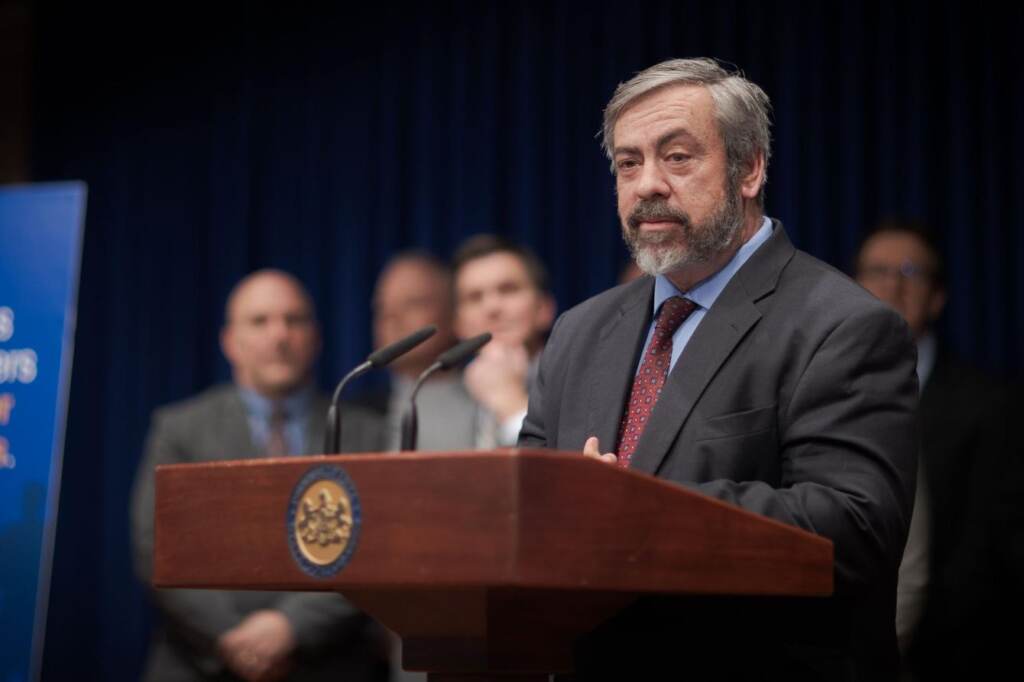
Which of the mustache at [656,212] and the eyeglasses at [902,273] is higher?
the eyeglasses at [902,273]

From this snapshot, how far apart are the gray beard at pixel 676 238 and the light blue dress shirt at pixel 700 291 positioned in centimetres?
3

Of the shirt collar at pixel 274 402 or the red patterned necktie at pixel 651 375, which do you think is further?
the shirt collar at pixel 274 402

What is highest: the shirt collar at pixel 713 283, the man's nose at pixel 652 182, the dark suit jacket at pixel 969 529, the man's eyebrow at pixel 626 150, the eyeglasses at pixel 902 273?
the man's eyebrow at pixel 626 150

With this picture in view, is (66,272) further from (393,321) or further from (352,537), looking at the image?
(352,537)

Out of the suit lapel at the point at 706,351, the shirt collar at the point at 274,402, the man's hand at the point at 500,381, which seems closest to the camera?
the suit lapel at the point at 706,351

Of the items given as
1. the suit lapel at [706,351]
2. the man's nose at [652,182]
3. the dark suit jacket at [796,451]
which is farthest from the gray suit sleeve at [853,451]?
the man's nose at [652,182]

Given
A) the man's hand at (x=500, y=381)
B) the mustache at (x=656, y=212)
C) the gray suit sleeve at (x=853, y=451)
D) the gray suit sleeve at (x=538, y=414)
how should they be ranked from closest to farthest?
1. the gray suit sleeve at (x=853, y=451)
2. the mustache at (x=656, y=212)
3. the gray suit sleeve at (x=538, y=414)
4. the man's hand at (x=500, y=381)

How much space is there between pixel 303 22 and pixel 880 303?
12.3 ft

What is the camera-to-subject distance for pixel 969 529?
10.9 ft

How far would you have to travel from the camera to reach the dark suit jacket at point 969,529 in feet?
10.9

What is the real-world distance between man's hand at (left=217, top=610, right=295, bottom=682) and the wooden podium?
2125 mm

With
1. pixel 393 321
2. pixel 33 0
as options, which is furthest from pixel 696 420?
pixel 33 0

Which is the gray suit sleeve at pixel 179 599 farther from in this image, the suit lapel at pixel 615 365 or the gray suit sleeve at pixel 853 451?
the gray suit sleeve at pixel 853 451

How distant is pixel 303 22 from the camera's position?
5227 mm
